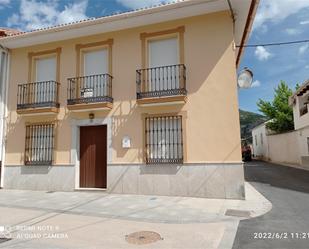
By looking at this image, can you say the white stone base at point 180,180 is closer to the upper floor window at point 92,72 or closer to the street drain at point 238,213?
the street drain at point 238,213

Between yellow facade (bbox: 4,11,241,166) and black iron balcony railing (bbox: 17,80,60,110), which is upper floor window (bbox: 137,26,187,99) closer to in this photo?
yellow facade (bbox: 4,11,241,166)

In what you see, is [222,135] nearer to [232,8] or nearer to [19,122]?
[232,8]

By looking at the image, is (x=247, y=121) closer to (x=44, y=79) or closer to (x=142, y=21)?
(x=142, y=21)

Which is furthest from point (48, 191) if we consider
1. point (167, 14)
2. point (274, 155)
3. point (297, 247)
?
point (274, 155)

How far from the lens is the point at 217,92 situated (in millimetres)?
8680

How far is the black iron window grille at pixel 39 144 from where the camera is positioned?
34.2 ft

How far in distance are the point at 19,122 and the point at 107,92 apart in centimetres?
407

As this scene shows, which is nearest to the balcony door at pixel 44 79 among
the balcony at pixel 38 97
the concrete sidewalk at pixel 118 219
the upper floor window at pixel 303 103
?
the balcony at pixel 38 97

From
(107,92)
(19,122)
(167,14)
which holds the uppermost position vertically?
(167,14)

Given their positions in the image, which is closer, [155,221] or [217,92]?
[155,221]

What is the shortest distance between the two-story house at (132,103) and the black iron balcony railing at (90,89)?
0.12 feet

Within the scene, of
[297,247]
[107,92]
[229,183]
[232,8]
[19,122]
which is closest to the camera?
[297,247]

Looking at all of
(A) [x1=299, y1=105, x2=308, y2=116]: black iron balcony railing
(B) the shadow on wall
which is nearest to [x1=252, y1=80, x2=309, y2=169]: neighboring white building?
(A) [x1=299, y1=105, x2=308, y2=116]: black iron balcony railing

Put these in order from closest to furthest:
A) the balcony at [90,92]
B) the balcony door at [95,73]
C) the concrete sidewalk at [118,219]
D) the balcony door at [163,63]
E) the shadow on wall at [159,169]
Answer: the concrete sidewalk at [118,219] < the shadow on wall at [159,169] < the balcony door at [163,63] < the balcony at [90,92] < the balcony door at [95,73]
